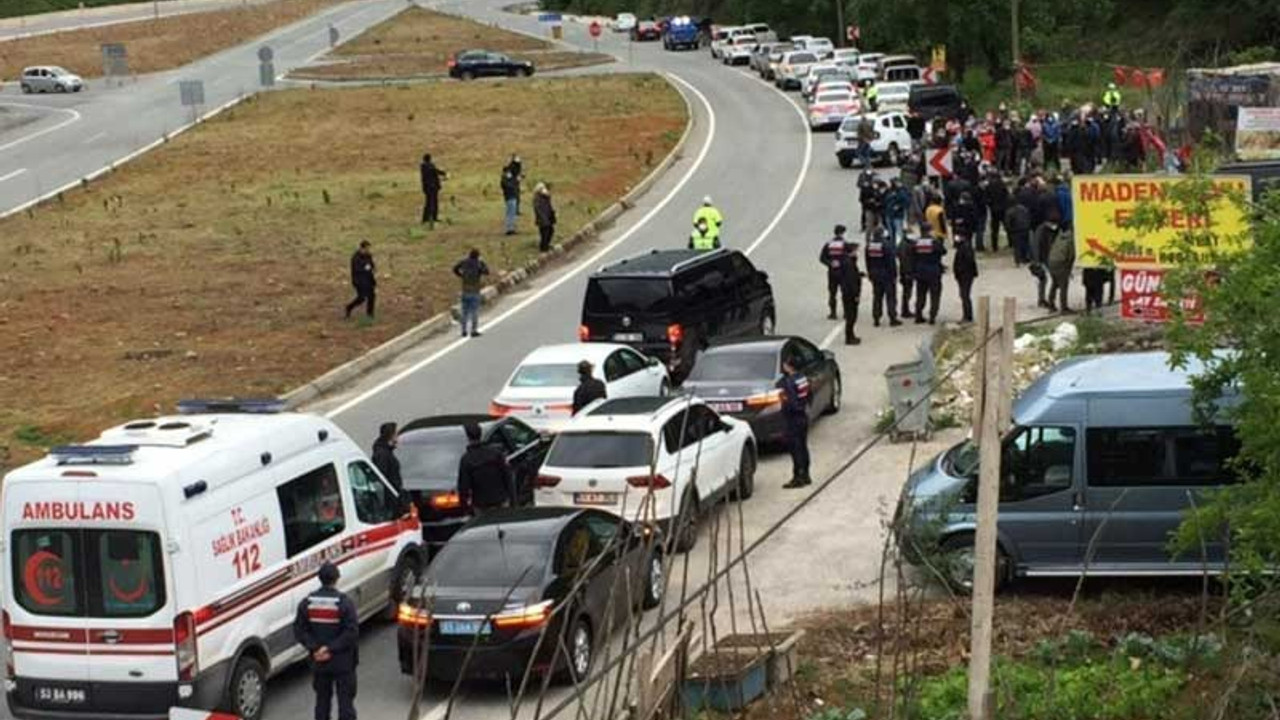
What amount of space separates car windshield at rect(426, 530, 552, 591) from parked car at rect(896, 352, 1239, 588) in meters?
3.16

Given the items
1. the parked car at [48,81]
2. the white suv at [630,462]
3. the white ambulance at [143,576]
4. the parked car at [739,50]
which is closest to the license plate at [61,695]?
the white ambulance at [143,576]

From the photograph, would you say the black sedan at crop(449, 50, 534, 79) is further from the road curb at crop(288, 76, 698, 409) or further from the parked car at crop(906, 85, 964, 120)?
the road curb at crop(288, 76, 698, 409)

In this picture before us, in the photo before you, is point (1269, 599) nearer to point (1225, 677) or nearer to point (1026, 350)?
point (1225, 677)

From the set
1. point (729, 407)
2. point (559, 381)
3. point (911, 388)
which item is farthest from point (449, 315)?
point (911, 388)

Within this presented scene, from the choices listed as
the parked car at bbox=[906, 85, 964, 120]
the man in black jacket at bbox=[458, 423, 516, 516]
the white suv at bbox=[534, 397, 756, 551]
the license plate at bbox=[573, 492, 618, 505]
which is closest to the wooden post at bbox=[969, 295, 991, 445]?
the white suv at bbox=[534, 397, 756, 551]

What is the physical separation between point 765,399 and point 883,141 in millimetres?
27063

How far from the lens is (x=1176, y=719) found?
1176cm

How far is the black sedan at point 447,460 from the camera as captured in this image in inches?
763

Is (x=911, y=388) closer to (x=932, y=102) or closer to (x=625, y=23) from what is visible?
(x=932, y=102)

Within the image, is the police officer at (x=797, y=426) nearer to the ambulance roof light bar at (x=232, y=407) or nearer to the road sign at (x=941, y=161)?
the ambulance roof light bar at (x=232, y=407)

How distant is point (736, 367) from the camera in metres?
23.7

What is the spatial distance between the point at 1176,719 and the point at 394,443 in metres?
9.48

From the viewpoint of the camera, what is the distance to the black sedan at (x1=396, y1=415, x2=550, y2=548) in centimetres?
1938

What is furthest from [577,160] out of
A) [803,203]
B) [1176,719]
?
[1176,719]
